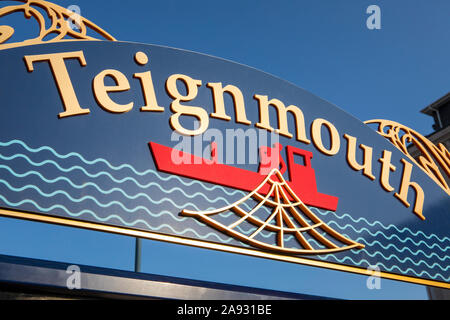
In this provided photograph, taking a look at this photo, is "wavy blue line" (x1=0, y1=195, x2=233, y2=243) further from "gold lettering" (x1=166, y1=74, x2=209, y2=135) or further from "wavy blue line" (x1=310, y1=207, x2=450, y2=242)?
"wavy blue line" (x1=310, y1=207, x2=450, y2=242)

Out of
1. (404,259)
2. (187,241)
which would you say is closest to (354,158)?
(404,259)

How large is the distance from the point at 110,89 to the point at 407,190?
3.65 meters

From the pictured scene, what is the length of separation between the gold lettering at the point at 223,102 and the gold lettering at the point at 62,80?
134 centimetres

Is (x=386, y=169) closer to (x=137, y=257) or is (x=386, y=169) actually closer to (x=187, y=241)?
(x=187, y=241)

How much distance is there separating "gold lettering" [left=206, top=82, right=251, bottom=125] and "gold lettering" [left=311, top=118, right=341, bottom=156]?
0.85 meters

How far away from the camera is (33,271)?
3570mm

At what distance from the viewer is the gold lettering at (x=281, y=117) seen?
5496 mm

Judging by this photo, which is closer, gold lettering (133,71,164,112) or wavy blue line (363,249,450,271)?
gold lettering (133,71,164,112)

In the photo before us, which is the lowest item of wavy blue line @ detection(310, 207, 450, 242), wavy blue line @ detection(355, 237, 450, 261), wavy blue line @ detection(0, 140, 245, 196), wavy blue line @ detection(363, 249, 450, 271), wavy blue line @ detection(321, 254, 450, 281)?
wavy blue line @ detection(321, 254, 450, 281)

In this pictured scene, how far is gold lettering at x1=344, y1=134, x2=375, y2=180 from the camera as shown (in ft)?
19.2

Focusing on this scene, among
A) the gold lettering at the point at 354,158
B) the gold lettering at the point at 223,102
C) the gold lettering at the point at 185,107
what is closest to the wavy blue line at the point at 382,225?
the gold lettering at the point at 354,158

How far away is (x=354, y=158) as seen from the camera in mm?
5891

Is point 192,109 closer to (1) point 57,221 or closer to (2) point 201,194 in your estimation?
(2) point 201,194

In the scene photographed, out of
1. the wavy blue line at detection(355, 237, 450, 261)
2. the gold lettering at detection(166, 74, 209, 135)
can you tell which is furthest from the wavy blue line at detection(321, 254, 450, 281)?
the gold lettering at detection(166, 74, 209, 135)
